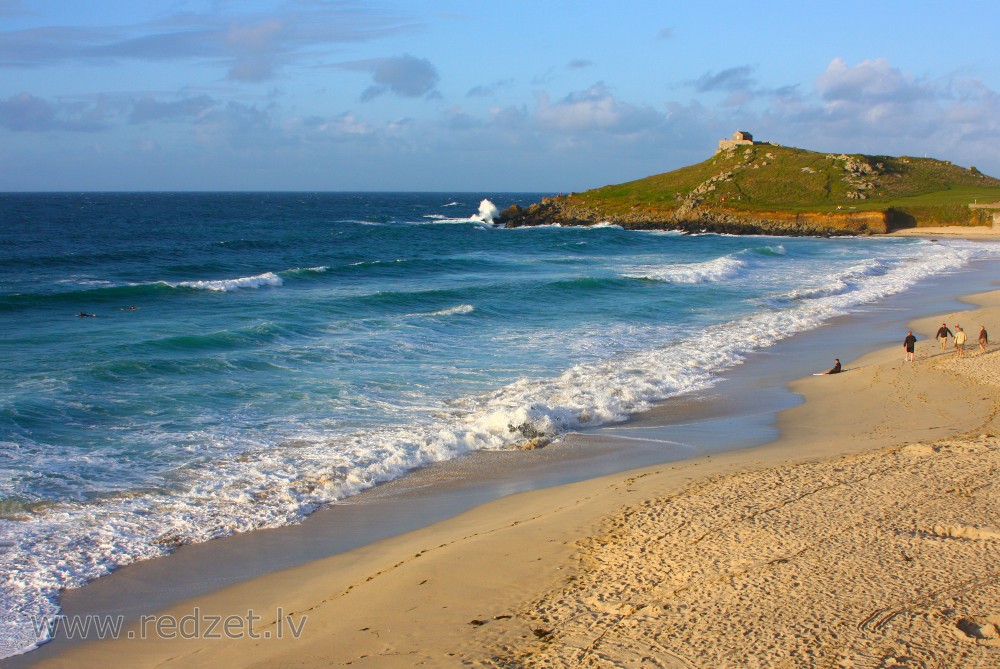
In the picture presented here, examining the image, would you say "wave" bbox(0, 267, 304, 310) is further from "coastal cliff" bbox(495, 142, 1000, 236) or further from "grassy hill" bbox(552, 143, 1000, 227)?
"grassy hill" bbox(552, 143, 1000, 227)

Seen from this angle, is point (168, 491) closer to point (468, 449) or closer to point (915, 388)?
point (468, 449)

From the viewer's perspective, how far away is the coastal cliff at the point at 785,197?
71.2 metres

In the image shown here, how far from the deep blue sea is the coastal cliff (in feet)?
88.2

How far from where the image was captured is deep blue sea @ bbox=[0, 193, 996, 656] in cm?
1006

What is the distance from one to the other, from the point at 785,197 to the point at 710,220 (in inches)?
568

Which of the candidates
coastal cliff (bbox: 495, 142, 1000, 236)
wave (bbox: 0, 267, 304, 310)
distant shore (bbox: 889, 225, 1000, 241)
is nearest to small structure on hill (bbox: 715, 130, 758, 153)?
coastal cliff (bbox: 495, 142, 1000, 236)

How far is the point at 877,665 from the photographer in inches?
231

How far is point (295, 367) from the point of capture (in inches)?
717

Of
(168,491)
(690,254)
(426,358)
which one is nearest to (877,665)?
(168,491)

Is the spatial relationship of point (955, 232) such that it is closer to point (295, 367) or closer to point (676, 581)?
point (295, 367)

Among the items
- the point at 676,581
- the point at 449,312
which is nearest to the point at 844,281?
the point at 449,312

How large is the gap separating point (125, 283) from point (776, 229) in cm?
5660

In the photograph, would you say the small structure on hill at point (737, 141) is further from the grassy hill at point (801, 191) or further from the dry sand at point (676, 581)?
the dry sand at point (676, 581)

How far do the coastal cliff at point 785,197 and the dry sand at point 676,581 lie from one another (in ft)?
214
